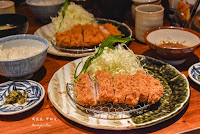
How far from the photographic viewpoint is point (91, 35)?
9.31ft

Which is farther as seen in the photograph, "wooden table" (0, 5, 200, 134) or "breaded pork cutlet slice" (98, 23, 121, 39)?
"breaded pork cutlet slice" (98, 23, 121, 39)

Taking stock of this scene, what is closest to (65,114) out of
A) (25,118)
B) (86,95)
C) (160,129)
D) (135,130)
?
(86,95)

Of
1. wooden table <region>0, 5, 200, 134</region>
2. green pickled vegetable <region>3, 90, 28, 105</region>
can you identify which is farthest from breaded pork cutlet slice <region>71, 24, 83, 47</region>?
green pickled vegetable <region>3, 90, 28, 105</region>

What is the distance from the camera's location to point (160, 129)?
164 centimetres

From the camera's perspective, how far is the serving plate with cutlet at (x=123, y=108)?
1.62 metres

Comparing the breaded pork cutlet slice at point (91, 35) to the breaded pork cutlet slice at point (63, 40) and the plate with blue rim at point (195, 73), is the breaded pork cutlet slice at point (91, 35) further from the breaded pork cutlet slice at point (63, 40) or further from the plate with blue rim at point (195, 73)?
the plate with blue rim at point (195, 73)

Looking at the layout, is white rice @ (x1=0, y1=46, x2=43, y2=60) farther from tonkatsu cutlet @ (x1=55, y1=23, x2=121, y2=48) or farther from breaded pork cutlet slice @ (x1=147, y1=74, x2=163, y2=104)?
breaded pork cutlet slice @ (x1=147, y1=74, x2=163, y2=104)

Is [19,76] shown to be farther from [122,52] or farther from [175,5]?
[175,5]

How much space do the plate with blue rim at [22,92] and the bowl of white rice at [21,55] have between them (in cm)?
13

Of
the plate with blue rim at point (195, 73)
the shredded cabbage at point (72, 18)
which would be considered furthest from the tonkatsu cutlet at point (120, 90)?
the shredded cabbage at point (72, 18)

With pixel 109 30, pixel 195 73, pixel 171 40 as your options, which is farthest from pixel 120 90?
pixel 109 30

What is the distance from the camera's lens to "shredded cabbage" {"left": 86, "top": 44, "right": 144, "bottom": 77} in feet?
7.13

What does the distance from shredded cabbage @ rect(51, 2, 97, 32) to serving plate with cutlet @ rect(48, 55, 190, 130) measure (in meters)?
1.20

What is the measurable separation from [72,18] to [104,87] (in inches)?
72.3
